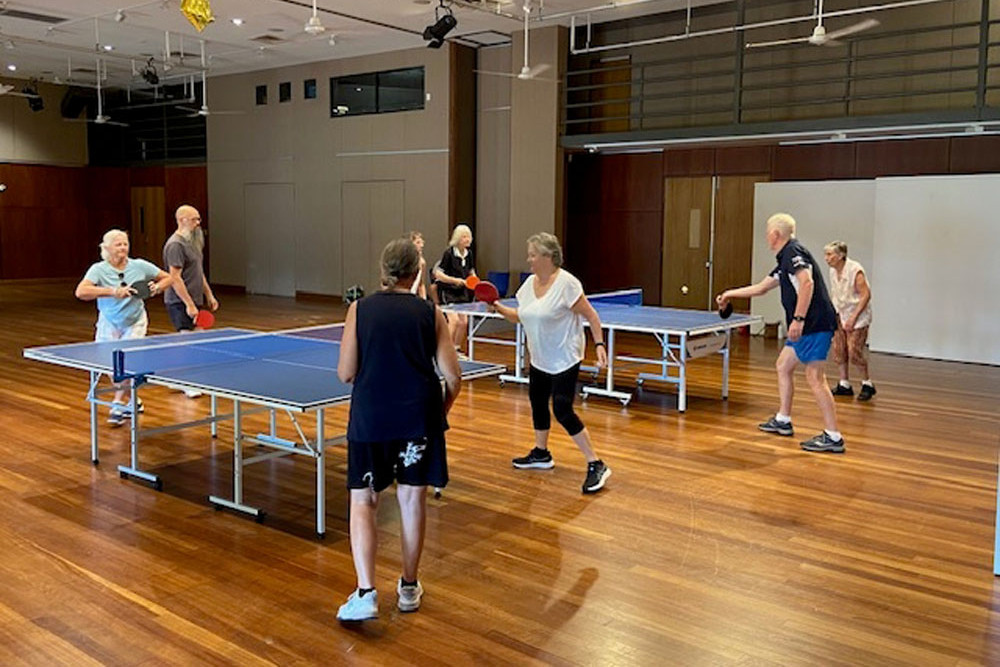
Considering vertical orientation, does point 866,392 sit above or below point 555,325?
below

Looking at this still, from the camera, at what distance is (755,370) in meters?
8.73

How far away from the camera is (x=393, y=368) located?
301 cm

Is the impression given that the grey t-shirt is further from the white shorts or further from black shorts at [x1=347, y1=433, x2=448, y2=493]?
black shorts at [x1=347, y1=433, x2=448, y2=493]

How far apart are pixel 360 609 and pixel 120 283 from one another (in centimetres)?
343

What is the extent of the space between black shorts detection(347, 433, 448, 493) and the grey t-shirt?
3.93m

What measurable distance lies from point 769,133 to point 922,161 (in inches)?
74.1

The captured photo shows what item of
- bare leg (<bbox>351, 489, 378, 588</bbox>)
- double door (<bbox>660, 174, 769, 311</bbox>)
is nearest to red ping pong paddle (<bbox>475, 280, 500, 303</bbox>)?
bare leg (<bbox>351, 489, 378, 588</bbox>)

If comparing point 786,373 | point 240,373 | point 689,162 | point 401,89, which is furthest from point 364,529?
point 401,89

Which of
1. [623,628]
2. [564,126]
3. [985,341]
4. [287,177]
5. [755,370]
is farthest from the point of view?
[287,177]

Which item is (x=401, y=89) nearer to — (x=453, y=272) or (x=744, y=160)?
(x=744, y=160)

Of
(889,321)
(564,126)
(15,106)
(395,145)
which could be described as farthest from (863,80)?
(15,106)

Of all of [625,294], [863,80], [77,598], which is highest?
[863,80]

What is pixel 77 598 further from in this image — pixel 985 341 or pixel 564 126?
pixel 564 126

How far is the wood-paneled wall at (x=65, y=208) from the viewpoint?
1839cm
